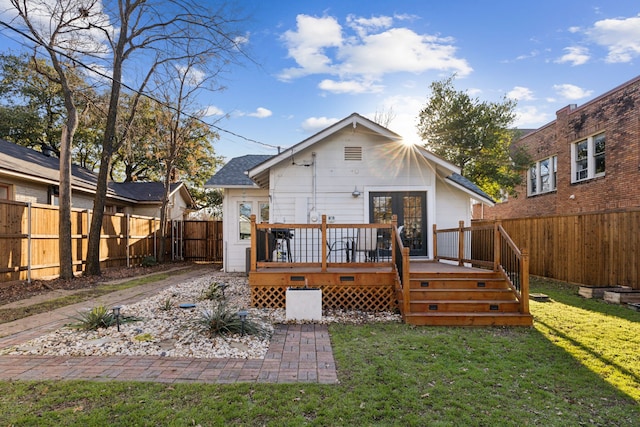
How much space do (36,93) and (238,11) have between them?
64.7 feet

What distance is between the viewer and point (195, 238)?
18500 mm

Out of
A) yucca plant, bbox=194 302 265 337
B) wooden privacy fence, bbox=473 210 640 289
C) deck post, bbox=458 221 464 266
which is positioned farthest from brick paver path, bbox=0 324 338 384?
wooden privacy fence, bbox=473 210 640 289

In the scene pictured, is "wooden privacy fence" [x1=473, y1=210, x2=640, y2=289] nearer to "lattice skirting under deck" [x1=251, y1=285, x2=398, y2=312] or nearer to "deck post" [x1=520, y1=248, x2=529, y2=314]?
"deck post" [x1=520, y1=248, x2=529, y2=314]

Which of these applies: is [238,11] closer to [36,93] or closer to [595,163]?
[595,163]

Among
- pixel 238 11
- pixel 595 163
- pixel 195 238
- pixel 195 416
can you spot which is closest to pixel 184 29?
pixel 238 11

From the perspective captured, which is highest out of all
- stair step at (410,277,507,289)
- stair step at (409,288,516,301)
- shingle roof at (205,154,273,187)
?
shingle roof at (205,154,273,187)

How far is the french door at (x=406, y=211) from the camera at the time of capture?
9.40 meters

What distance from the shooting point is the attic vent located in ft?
30.8

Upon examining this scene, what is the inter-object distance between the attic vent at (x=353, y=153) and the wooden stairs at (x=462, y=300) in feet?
12.5

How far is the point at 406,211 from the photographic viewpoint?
371 inches

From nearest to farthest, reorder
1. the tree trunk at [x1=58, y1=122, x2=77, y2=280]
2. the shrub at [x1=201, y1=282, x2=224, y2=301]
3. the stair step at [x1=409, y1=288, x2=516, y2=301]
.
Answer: the stair step at [x1=409, y1=288, x2=516, y2=301] → the shrub at [x1=201, y1=282, x2=224, y2=301] → the tree trunk at [x1=58, y1=122, x2=77, y2=280]

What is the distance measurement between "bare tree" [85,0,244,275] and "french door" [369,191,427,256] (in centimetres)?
627

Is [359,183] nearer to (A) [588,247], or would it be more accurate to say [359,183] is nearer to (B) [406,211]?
(B) [406,211]

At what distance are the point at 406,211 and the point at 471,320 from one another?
396 centimetres
